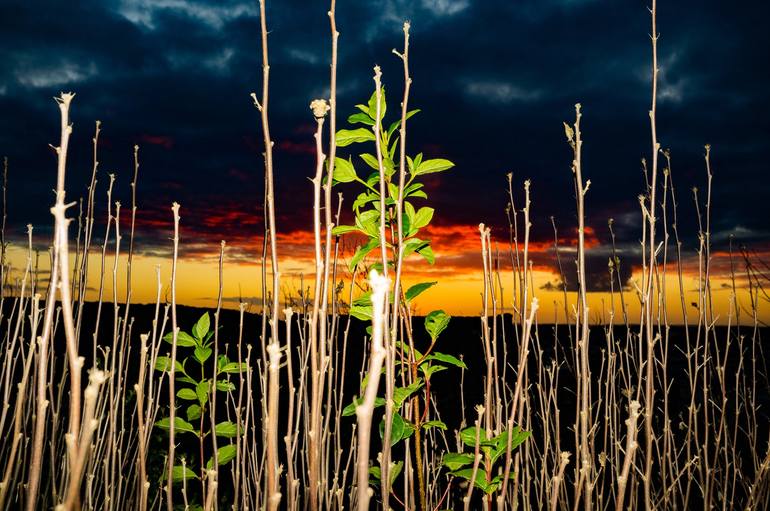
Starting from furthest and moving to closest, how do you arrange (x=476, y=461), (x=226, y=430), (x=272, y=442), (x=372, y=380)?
(x=226, y=430)
(x=476, y=461)
(x=272, y=442)
(x=372, y=380)

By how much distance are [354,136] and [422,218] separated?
25 cm

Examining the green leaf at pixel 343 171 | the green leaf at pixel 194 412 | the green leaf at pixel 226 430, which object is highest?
the green leaf at pixel 343 171

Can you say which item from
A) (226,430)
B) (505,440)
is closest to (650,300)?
(505,440)

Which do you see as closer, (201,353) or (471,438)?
(471,438)

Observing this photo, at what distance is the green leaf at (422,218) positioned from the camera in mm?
1275

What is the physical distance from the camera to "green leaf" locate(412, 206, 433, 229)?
1275 mm

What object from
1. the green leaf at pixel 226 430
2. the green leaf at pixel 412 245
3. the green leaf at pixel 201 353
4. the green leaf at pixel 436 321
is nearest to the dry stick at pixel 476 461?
the green leaf at pixel 436 321

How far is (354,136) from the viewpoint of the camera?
127cm

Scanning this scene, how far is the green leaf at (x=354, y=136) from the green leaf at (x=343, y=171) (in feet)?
0.22

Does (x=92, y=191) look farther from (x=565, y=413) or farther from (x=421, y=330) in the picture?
(x=421, y=330)

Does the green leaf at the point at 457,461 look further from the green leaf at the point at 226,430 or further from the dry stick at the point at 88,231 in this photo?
the dry stick at the point at 88,231

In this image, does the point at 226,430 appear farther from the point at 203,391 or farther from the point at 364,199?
the point at 364,199

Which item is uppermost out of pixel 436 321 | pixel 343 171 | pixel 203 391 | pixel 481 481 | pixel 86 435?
pixel 343 171

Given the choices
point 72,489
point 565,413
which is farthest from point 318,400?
point 565,413
